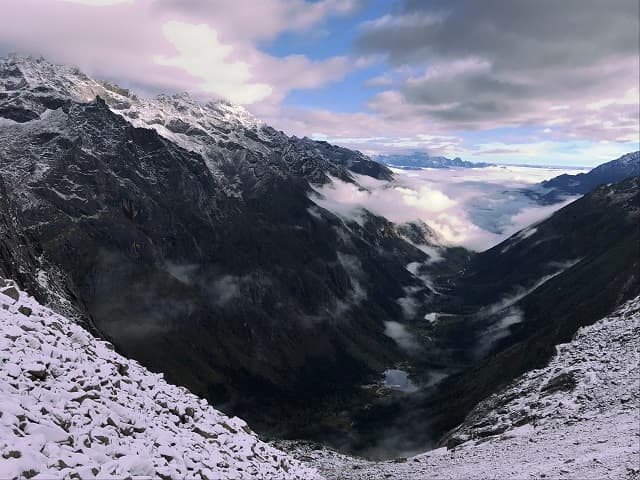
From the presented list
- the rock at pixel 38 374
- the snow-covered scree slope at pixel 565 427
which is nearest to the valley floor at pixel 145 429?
the rock at pixel 38 374

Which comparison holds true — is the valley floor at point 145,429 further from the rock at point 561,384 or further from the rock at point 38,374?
the rock at point 561,384

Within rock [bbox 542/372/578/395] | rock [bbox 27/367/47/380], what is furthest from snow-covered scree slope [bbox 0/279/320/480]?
rock [bbox 542/372/578/395]

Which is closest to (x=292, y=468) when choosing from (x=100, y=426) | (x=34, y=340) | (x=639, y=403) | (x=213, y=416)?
(x=213, y=416)

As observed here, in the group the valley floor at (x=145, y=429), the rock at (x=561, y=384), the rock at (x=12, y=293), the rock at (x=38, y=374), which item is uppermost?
the rock at (x=12, y=293)

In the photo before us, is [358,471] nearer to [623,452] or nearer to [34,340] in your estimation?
[623,452]

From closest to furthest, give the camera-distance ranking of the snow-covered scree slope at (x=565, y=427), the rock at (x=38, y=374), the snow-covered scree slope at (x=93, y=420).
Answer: the snow-covered scree slope at (x=93, y=420)
the rock at (x=38, y=374)
the snow-covered scree slope at (x=565, y=427)

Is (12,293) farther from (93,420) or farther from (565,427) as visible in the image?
(565,427)
